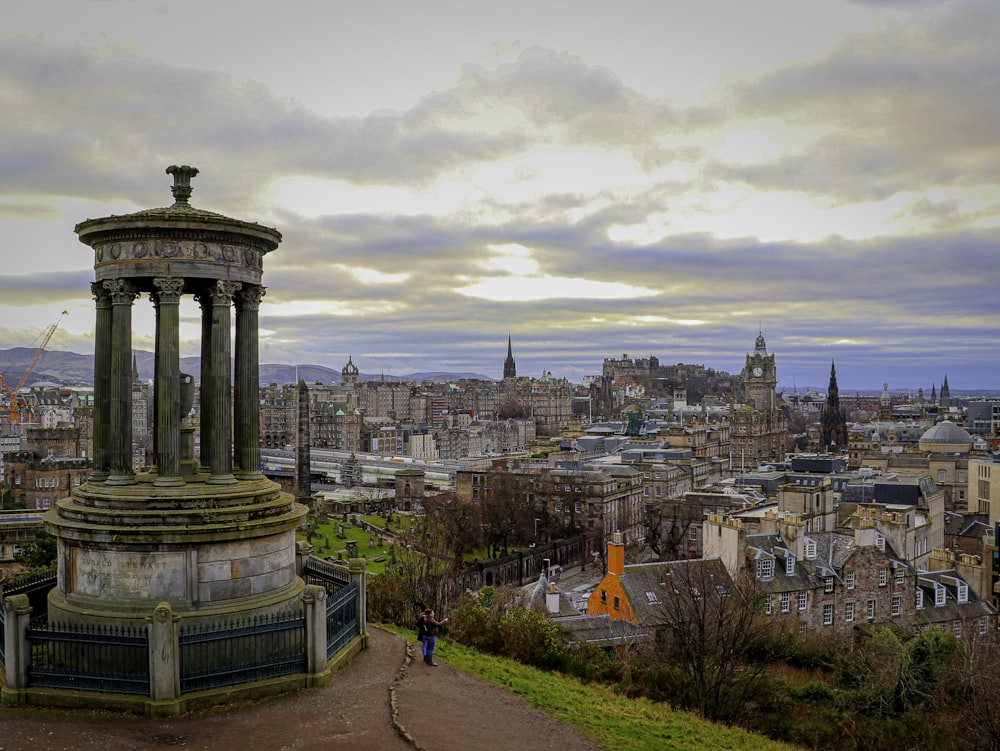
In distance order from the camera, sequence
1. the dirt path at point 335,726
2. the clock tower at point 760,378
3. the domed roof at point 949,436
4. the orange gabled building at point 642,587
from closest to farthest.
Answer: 1. the dirt path at point 335,726
2. the orange gabled building at point 642,587
3. the domed roof at point 949,436
4. the clock tower at point 760,378

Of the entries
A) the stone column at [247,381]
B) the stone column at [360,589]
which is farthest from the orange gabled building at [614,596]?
the stone column at [247,381]

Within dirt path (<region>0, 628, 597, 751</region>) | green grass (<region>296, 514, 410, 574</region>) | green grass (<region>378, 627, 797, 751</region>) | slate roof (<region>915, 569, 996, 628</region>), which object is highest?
dirt path (<region>0, 628, 597, 751</region>)

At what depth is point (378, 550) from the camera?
65.7m

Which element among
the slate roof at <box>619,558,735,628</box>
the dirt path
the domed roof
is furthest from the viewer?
the domed roof

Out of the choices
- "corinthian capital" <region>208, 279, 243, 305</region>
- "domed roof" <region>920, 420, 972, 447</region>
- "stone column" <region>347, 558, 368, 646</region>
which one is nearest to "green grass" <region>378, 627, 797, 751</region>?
"stone column" <region>347, 558, 368, 646</region>

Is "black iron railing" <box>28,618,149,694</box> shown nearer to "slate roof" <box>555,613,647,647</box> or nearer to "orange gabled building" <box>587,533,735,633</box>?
"slate roof" <box>555,613,647,647</box>

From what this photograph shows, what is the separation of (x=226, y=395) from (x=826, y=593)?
3144cm

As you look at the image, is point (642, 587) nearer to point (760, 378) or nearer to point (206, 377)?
point (206, 377)

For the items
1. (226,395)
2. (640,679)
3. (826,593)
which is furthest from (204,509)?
(826,593)

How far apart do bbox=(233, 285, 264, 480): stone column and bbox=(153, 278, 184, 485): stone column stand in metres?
1.59

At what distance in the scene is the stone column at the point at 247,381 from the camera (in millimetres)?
18734

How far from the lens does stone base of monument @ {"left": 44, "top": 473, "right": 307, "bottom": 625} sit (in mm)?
16062

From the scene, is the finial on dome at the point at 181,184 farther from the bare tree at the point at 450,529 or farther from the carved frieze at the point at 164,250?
the bare tree at the point at 450,529

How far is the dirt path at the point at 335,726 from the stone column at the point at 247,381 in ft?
17.4
